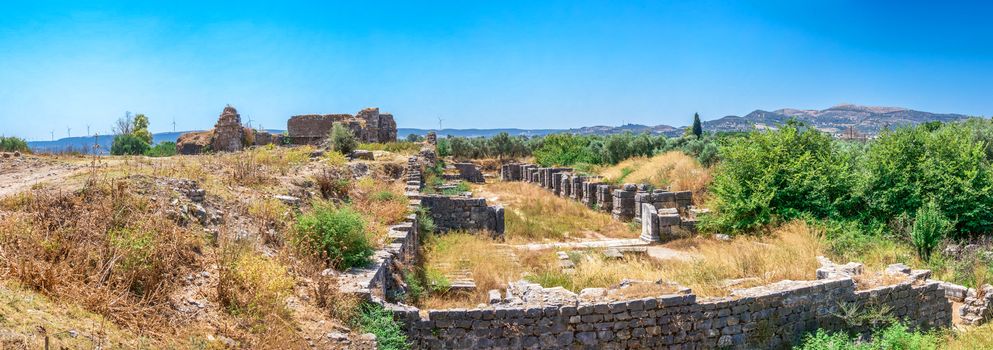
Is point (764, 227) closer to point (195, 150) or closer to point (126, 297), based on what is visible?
point (126, 297)

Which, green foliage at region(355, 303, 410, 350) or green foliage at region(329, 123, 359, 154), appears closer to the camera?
green foliage at region(355, 303, 410, 350)

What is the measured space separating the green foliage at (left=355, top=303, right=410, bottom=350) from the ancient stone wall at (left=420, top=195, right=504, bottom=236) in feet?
24.8

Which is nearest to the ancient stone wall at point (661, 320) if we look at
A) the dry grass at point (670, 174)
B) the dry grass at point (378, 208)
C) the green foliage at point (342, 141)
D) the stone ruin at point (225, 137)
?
the dry grass at point (378, 208)

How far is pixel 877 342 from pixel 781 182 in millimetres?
8079

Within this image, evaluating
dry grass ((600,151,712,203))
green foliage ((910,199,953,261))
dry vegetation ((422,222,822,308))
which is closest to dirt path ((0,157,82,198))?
dry vegetation ((422,222,822,308))

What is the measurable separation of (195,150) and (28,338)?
25.5 meters

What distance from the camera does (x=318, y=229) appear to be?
7.42 m

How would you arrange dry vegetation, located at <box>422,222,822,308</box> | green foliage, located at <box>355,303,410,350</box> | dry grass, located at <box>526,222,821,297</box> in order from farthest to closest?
dry grass, located at <box>526,222,821,297</box>, dry vegetation, located at <box>422,222,822,308</box>, green foliage, located at <box>355,303,410,350</box>

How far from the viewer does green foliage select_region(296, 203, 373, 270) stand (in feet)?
23.7

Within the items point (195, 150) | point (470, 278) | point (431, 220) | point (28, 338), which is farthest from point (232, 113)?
point (28, 338)

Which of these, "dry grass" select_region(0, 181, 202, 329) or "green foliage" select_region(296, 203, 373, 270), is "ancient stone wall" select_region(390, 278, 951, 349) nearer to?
"green foliage" select_region(296, 203, 373, 270)

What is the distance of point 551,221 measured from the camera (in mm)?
18266

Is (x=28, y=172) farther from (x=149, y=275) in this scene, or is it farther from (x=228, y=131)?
(x=228, y=131)

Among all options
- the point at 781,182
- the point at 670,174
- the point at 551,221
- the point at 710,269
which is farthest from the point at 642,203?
the point at 710,269
